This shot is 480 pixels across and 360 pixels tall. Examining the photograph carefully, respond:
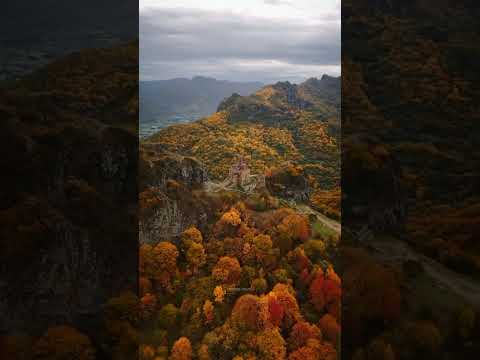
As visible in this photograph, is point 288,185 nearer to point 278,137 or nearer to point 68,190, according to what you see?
point 278,137

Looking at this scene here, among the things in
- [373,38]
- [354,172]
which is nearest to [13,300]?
[354,172]

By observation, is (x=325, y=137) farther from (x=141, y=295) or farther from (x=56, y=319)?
(x=56, y=319)

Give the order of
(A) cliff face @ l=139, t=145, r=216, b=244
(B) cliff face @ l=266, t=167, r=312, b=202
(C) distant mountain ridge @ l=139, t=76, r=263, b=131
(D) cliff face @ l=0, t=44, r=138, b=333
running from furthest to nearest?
1. (C) distant mountain ridge @ l=139, t=76, r=263, b=131
2. (B) cliff face @ l=266, t=167, r=312, b=202
3. (A) cliff face @ l=139, t=145, r=216, b=244
4. (D) cliff face @ l=0, t=44, r=138, b=333

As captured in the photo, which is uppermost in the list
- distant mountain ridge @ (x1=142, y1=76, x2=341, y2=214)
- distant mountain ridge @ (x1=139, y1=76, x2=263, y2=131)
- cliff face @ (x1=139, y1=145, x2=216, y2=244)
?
distant mountain ridge @ (x1=139, y1=76, x2=263, y2=131)

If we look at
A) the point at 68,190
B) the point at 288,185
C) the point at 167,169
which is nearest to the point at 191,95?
the point at 167,169

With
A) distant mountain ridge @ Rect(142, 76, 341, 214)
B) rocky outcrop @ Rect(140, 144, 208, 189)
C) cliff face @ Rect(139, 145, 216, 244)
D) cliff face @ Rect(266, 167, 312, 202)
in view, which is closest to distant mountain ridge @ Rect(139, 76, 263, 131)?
distant mountain ridge @ Rect(142, 76, 341, 214)

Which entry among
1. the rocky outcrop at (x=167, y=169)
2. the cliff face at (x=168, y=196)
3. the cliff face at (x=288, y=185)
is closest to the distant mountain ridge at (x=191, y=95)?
the rocky outcrop at (x=167, y=169)

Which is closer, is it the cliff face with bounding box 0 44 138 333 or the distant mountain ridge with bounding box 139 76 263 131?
the cliff face with bounding box 0 44 138 333

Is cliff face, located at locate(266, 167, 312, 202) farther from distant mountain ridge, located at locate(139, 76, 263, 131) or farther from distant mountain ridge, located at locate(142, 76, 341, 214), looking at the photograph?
distant mountain ridge, located at locate(139, 76, 263, 131)
